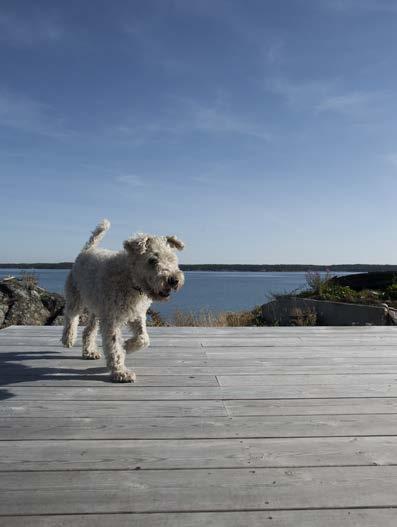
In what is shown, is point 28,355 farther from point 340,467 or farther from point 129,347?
point 340,467

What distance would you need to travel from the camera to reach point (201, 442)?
2.54 metres

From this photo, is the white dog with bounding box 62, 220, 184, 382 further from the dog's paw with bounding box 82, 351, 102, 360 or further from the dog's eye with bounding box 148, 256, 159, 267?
the dog's paw with bounding box 82, 351, 102, 360

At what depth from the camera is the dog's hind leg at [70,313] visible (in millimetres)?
5090

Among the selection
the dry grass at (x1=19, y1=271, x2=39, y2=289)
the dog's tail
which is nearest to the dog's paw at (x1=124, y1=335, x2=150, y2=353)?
the dog's tail

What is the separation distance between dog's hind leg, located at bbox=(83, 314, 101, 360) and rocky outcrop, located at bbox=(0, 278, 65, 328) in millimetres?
3858

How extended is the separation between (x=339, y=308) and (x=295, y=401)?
6220 millimetres

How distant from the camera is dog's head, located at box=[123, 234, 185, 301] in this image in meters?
4.04

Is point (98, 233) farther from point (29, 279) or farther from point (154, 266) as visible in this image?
point (29, 279)

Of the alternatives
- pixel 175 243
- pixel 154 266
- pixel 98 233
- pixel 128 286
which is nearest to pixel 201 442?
pixel 154 266

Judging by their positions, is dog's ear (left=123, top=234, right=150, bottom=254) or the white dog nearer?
the white dog

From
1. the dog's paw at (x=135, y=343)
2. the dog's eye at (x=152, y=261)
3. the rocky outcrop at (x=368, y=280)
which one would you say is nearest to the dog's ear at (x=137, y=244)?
the dog's eye at (x=152, y=261)

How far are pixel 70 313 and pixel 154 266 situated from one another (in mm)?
1577

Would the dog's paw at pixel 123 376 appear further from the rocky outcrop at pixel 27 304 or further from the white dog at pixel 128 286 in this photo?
the rocky outcrop at pixel 27 304

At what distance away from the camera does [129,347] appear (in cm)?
439
